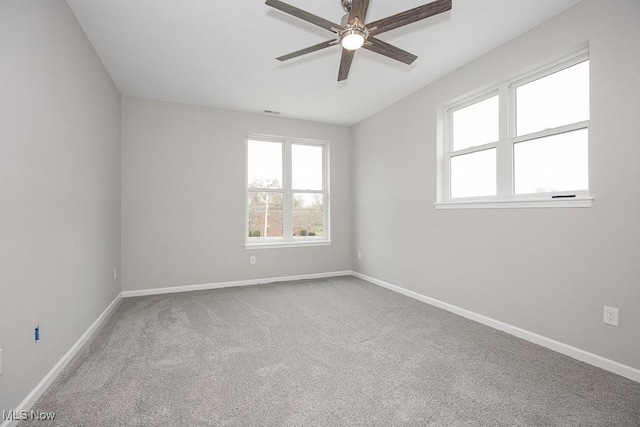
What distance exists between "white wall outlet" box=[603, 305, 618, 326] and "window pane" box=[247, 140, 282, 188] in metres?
4.05

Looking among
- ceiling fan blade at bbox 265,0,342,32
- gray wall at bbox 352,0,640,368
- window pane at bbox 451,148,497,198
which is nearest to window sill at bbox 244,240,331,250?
→ gray wall at bbox 352,0,640,368

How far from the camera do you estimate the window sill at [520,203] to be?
219cm

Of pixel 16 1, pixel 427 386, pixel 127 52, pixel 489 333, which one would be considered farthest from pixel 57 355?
pixel 489 333

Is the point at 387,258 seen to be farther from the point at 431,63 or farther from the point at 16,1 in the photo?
the point at 16,1

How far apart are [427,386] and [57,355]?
2.49m

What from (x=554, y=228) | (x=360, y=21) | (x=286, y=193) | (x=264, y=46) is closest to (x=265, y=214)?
(x=286, y=193)

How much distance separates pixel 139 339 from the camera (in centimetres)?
255

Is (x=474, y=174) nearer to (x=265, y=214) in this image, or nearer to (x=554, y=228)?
(x=554, y=228)

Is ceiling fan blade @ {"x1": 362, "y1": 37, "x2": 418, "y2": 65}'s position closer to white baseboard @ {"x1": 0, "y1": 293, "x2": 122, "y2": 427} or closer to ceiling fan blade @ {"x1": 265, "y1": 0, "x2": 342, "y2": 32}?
ceiling fan blade @ {"x1": 265, "y1": 0, "x2": 342, "y2": 32}

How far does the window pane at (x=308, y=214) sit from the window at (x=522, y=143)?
2.23 metres

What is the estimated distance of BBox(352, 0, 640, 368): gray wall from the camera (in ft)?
6.46

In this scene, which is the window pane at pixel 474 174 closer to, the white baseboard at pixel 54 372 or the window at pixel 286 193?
the window at pixel 286 193

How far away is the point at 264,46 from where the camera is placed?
275cm

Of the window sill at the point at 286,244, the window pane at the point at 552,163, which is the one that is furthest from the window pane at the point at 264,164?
the window pane at the point at 552,163
